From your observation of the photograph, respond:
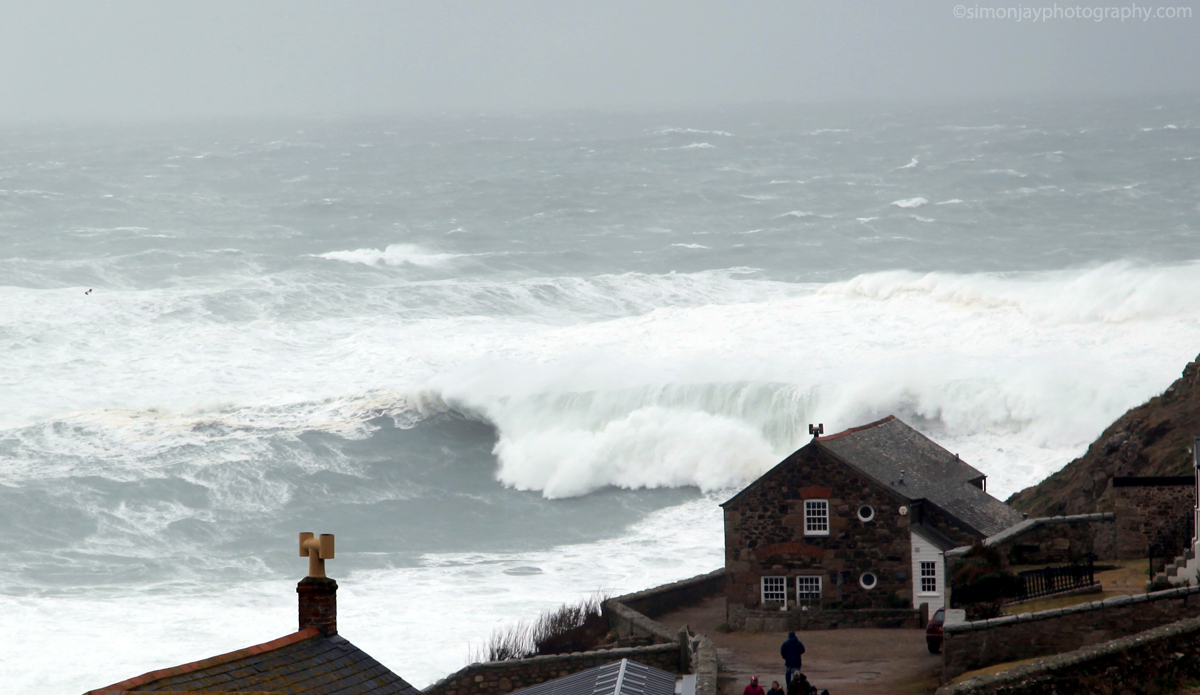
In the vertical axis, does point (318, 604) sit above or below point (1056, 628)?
above

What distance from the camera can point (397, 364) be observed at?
2138 inches

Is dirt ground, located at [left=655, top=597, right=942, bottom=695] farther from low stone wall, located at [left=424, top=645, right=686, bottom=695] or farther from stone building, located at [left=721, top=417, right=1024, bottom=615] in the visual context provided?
low stone wall, located at [left=424, top=645, right=686, bottom=695]

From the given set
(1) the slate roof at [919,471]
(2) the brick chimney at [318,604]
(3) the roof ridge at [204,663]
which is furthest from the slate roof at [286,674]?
(1) the slate roof at [919,471]

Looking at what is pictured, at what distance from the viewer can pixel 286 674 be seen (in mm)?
10695

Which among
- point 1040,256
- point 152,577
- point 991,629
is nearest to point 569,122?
point 1040,256

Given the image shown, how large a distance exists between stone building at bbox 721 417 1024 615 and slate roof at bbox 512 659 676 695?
5.65 m

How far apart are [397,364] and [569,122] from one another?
12605 centimetres

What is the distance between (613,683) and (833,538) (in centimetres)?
814

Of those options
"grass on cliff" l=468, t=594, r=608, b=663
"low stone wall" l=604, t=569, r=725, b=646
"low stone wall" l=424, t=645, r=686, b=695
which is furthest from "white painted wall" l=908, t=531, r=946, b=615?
"low stone wall" l=424, t=645, r=686, b=695

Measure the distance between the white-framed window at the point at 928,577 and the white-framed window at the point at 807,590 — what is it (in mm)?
1645

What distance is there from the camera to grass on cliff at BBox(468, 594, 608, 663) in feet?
74.3

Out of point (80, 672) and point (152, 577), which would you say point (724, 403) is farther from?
point (80, 672)

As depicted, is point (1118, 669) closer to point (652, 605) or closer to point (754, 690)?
point (754, 690)

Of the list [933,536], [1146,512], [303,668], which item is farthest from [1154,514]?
[303,668]
